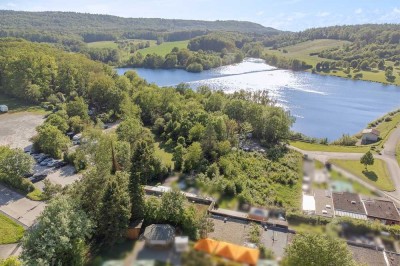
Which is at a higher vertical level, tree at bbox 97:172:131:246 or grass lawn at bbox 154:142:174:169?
tree at bbox 97:172:131:246

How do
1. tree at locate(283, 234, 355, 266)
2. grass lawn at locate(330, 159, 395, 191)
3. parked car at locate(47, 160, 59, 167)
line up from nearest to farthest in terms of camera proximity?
1. tree at locate(283, 234, 355, 266)
2. parked car at locate(47, 160, 59, 167)
3. grass lawn at locate(330, 159, 395, 191)

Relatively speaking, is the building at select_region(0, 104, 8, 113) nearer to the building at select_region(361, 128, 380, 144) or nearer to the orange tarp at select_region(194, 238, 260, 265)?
the orange tarp at select_region(194, 238, 260, 265)

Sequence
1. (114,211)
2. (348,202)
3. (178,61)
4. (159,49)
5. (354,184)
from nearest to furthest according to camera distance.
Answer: (114,211), (348,202), (354,184), (178,61), (159,49)

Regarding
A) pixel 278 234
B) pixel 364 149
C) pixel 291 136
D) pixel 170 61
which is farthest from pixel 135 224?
pixel 170 61

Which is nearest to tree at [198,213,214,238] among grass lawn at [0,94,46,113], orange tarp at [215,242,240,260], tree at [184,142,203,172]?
orange tarp at [215,242,240,260]

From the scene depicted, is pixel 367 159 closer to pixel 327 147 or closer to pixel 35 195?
pixel 327 147

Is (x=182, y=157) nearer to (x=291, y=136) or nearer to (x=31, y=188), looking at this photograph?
(x=31, y=188)

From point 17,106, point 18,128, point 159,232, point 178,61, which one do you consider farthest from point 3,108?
point 178,61
